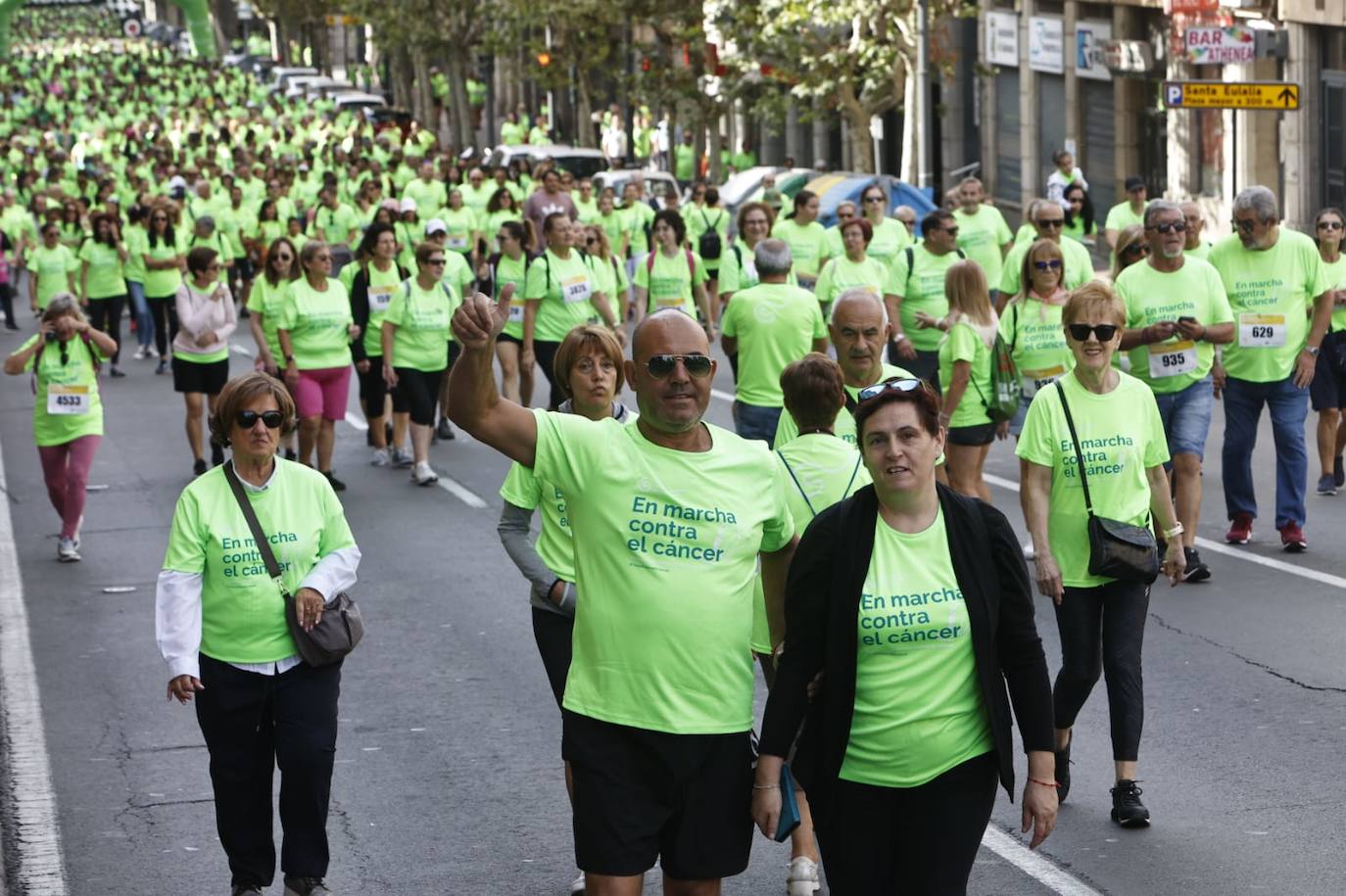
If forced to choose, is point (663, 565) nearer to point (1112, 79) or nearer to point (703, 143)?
point (1112, 79)

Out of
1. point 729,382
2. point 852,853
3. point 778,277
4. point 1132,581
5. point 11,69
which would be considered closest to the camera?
point 852,853

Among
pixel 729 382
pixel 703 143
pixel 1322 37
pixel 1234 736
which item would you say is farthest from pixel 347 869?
pixel 703 143

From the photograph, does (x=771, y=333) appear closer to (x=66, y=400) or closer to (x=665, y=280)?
(x=66, y=400)

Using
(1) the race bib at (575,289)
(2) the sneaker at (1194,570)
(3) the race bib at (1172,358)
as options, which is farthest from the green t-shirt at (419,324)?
(2) the sneaker at (1194,570)

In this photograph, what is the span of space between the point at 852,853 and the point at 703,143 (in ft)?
165

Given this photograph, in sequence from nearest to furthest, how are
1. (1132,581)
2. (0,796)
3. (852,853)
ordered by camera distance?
(852,853)
(1132,581)
(0,796)

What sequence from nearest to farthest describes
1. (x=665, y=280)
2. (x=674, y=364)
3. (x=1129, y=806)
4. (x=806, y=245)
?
(x=674, y=364), (x=1129, y=806), (x=665, y=280), (x=806, y=245)

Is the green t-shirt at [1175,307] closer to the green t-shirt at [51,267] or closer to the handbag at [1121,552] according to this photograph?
the handbag at [1121,552]

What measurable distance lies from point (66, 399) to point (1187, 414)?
6.14 meters

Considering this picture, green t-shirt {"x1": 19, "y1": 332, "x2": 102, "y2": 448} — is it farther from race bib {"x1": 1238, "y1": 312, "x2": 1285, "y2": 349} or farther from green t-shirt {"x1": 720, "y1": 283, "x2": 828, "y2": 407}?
race bib {"x1": 1238, "y1": 312, "x2": 1285, "y2": 349}

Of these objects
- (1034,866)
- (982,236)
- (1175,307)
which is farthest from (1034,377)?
(982,236)

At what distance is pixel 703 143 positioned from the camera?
5497cm

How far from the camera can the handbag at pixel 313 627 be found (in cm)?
691

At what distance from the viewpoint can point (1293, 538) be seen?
1225 centimetres
